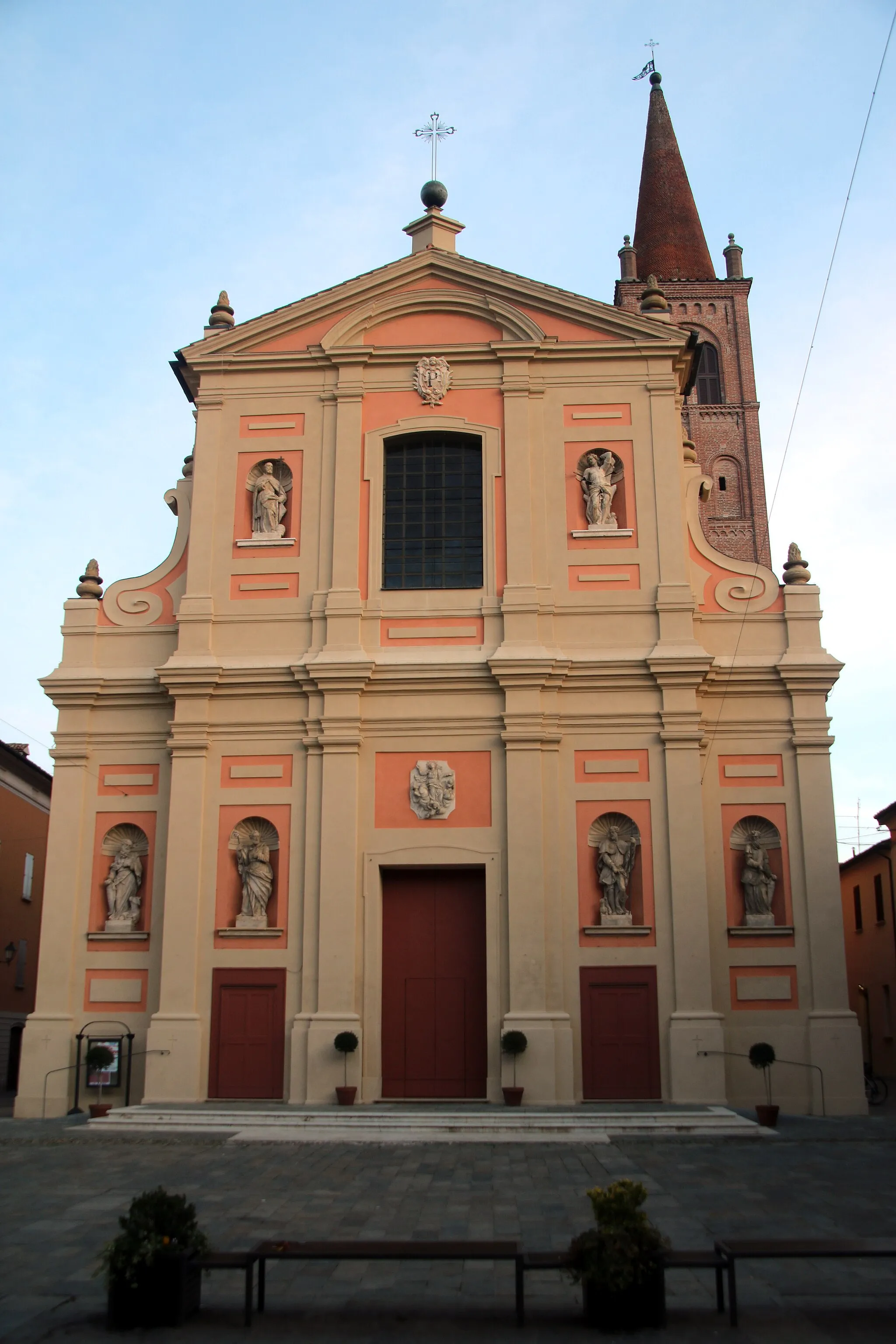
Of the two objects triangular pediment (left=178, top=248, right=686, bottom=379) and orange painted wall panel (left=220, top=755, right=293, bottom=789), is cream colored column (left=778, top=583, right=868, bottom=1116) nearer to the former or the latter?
triangular pediment (left=178, top=248, right=686, bottom=379)

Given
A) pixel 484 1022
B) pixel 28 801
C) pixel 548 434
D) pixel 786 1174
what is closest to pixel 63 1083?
pixel 484 1022

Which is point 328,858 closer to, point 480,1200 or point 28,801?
point 480,1200

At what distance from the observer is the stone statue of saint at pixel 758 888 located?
17250mm

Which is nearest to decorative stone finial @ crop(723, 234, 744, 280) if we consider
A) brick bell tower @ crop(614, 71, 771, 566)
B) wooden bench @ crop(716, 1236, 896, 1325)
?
brick bell tower @ crop(614, 71, 771, 566)

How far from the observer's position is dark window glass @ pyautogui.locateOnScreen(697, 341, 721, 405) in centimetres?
4947

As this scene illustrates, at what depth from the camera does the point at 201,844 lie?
17672 millimetres

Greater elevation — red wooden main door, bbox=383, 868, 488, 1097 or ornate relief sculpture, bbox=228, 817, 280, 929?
ornate relief sculpture, bbox=228, 817, 280, 929

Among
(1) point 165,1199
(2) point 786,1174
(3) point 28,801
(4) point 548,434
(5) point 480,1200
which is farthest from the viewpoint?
(3) point 28,801

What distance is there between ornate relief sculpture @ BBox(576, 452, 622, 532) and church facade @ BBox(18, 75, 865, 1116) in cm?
5

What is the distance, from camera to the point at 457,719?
1781 cm

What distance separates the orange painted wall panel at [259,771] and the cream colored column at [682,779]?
543 centimetres

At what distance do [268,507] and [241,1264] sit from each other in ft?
44.6

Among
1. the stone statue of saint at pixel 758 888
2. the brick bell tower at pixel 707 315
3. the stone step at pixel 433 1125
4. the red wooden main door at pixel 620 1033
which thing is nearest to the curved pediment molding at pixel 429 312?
the stone statue of saint at pixel 758 888

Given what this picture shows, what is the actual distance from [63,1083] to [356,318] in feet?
39.8
